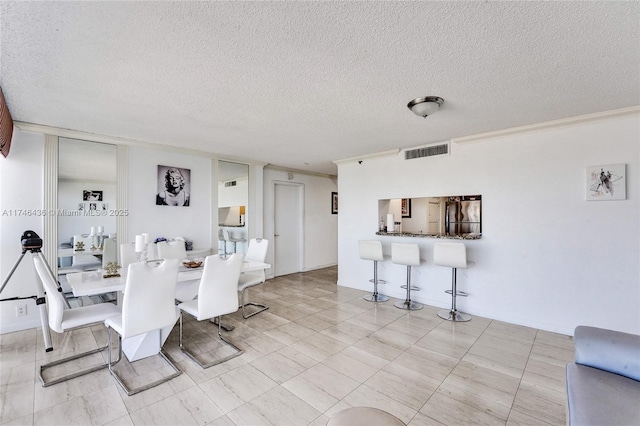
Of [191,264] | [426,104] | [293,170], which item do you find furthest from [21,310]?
[426,104]

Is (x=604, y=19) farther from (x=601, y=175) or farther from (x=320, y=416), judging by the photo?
(x=320, y=416)

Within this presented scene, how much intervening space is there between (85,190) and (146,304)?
8.14 ft

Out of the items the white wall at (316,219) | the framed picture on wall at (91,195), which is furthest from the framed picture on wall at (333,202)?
the framed picture on wall at (91,195)

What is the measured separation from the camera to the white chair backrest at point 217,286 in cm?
259

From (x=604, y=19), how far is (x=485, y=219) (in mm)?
2566

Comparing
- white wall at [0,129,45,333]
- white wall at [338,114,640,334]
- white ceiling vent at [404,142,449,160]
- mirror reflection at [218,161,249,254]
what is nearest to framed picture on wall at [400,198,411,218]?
white wall at [338,114,640,334]

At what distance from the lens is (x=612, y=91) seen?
7.97ft

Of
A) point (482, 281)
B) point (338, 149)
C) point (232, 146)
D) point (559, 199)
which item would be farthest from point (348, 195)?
point (559, 199)

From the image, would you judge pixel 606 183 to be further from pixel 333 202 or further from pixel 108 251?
pixel 108 251

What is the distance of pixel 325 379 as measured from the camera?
2307 mm

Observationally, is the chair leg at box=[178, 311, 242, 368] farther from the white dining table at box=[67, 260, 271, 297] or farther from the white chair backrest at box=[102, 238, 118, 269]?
the white chair backrest at box=[102, 238, 118, 269]

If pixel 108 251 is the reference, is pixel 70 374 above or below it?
below

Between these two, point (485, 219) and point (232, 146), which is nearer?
point (485, 219)

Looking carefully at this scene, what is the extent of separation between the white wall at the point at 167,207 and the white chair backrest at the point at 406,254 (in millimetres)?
3110
